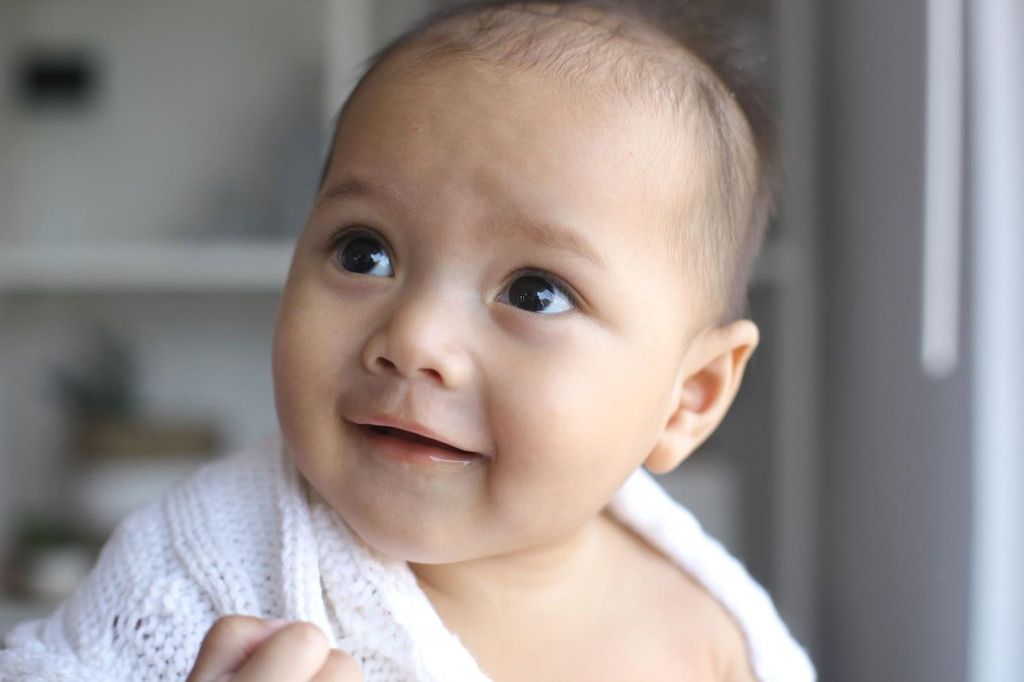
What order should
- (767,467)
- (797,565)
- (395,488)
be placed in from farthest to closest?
(767,467), (797,565), (395,488)

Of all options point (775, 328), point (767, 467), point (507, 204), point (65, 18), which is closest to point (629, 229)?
point (507, 204)

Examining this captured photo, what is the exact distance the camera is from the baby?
2.09ft

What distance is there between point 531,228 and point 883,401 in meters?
1.34

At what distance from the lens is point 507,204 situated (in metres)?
0.65

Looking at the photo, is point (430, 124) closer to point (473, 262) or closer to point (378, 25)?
point (473, 262)

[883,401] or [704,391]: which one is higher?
[704,391]

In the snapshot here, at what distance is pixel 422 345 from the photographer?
2.01 ft

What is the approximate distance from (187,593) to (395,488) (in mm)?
150

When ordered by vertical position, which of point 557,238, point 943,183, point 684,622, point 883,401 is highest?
point 557,238

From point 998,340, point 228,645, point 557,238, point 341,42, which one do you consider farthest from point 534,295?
point 341,42

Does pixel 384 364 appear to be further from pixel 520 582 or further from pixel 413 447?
pixel 520 582

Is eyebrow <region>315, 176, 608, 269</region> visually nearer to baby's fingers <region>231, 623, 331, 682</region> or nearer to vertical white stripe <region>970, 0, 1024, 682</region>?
baby's fingers <region>231, 623, 331, 682</region>

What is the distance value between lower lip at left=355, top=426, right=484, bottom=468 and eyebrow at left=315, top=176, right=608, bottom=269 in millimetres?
140

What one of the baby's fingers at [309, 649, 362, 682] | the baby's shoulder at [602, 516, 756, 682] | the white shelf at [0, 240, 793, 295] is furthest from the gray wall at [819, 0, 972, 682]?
the baby's fingers at [309, 649, 362, 682]
